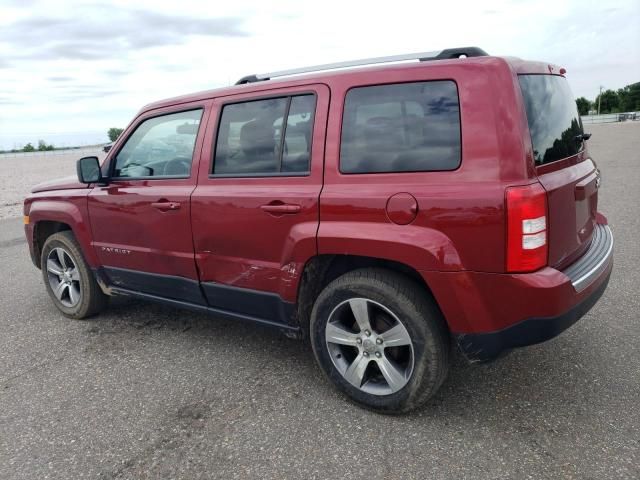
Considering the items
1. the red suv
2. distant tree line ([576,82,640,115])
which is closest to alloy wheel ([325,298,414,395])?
the red suv

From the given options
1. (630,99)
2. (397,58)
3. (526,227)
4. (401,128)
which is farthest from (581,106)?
(630,99)

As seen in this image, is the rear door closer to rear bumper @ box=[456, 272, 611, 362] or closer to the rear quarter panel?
the rear quarter panel

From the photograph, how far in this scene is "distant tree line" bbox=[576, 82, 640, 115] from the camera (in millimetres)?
83250

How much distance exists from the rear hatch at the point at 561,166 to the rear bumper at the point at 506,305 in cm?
16

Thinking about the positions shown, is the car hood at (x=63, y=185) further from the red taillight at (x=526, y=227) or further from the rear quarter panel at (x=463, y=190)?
the red taillight at (x=526, y=227)

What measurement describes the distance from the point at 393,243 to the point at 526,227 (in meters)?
0.62

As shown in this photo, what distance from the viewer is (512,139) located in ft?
7.84

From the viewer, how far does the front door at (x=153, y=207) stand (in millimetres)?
3533

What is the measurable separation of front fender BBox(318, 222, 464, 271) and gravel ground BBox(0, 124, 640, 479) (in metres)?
0.92

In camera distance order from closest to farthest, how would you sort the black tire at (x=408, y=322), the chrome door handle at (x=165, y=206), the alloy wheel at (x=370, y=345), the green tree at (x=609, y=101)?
the black tire at (x=408, y=322), the alloy wheel at (x=370, y=345), the chrome door handle at (x=165, y=206), the green tree at (x=609, y=101)

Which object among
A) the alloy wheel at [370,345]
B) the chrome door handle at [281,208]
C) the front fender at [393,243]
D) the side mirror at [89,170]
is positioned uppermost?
the side mirror at [89,170]

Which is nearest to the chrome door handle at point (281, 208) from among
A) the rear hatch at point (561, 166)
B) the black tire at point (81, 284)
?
the rear hatch at point (561, 166)

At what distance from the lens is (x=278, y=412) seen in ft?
9.69

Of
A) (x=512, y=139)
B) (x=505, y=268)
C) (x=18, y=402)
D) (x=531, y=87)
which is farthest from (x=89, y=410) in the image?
(x=531, y=87)
